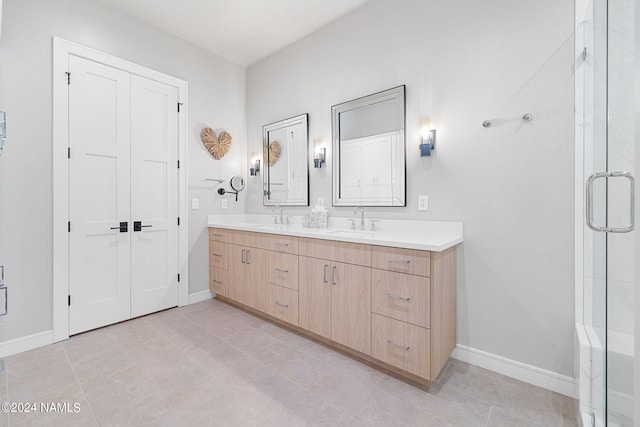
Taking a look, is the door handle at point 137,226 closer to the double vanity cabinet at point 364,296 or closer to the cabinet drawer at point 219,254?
the cabinet drawer at point 219,254

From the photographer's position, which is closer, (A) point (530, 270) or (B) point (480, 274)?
(A) point (530, 270)

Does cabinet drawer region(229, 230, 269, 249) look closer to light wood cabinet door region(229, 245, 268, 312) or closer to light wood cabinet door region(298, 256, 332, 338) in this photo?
light wood cabinet door region(229, 245, 268, 312)

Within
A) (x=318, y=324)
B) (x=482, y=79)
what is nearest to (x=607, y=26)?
(x=482, y=79)

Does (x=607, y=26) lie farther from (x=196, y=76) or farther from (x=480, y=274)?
(x=196, y=76)

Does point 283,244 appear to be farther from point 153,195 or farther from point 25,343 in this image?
point 25,343

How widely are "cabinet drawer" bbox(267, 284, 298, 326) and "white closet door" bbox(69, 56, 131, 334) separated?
4.81 feet

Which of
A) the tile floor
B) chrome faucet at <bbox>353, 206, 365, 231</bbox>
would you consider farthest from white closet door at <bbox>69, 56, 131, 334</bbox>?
chrome faucet at <bbox>353, 206, 365, 231</bbox>

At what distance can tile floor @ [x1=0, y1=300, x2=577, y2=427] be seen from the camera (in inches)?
59.7

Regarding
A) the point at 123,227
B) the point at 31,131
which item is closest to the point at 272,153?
the point at 123,227

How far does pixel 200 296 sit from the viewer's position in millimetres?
3373

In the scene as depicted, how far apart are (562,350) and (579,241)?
68 centimetres

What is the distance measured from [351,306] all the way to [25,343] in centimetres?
255

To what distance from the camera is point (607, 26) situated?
1269mm

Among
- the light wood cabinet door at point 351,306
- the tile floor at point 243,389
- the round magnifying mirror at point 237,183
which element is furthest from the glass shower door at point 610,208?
the round magnifying mirror at point 237,183
